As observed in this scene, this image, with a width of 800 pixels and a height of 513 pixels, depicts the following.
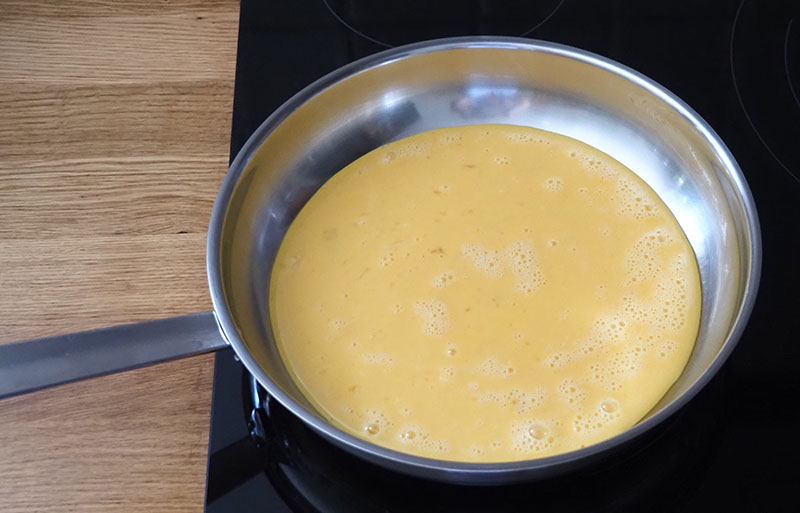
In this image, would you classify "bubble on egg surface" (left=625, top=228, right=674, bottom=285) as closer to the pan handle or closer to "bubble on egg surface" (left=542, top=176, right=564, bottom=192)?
"bubble on egg surface" (left=542, top=176, right=564, bottom=192)

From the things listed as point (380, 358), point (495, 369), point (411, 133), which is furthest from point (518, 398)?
point (411, 133)

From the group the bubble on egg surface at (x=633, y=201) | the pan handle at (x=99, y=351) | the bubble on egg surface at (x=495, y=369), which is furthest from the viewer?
the bubble on egg surface at (x=633, y=201)

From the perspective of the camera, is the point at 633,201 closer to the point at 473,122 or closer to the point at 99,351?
the point at 473,122

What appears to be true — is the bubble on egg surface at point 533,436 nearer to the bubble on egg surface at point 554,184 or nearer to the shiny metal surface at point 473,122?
the shiny metal surface at point 473,122

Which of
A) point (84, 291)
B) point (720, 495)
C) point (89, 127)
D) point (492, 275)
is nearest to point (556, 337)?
point (492, 275)

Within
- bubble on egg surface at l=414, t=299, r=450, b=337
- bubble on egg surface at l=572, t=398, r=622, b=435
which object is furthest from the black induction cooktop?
bubble on egg surface at l=414, t=299, r=450, b=337

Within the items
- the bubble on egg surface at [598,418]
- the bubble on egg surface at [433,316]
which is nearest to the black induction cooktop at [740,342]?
the bubble on egg surface at [598,418]
